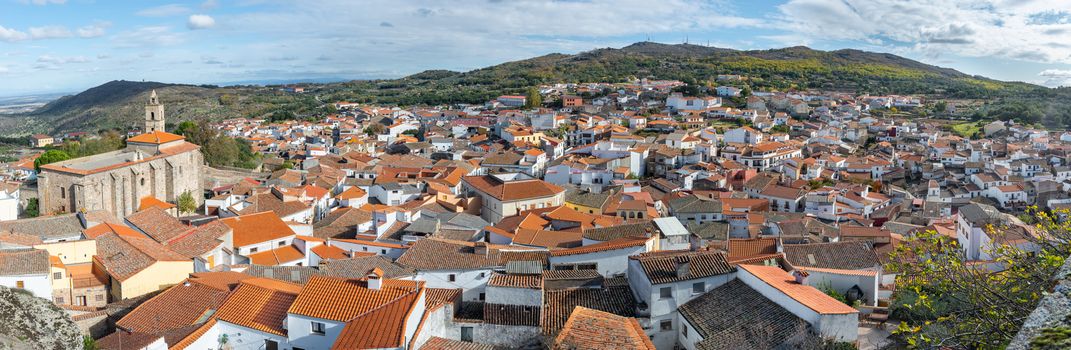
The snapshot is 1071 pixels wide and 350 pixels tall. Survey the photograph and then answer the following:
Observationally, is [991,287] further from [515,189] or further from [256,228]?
[515,189]

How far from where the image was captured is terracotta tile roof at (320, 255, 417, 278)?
1757 centimetres

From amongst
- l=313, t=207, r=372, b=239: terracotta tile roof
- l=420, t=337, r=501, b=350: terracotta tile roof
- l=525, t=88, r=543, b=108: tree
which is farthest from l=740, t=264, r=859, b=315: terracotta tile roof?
l=525, t=88, r=543, b=108: tree

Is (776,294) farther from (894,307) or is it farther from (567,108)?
(567,108)

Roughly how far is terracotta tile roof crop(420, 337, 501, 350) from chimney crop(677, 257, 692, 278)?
3743mm

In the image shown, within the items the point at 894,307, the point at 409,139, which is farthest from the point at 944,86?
the point at 894,307

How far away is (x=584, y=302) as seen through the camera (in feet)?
46.0

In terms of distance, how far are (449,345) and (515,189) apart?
20.7 m

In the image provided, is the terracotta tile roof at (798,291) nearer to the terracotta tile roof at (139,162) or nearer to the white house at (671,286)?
the white house at (671,286)

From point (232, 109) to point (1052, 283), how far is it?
112454 millimetres

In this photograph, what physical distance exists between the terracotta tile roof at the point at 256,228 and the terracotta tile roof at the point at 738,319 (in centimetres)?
1457

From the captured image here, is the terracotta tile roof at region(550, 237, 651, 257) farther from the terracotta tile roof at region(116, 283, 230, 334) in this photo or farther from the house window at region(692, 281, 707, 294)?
the terracotta tile roof at region(116, 283, 230, 334)

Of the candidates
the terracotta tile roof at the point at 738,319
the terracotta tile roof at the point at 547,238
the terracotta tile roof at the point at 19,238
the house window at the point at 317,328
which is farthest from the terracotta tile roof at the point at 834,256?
the terracotta tile roof at the point at 19,238

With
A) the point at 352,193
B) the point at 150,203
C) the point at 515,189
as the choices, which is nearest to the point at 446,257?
the point at 515,189

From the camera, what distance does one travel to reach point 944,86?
121 m
